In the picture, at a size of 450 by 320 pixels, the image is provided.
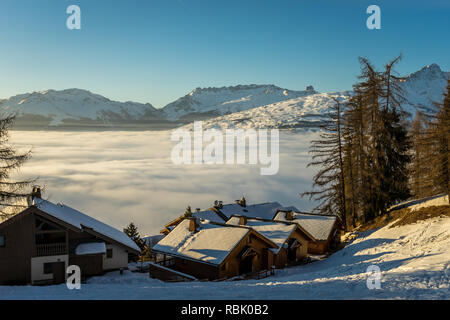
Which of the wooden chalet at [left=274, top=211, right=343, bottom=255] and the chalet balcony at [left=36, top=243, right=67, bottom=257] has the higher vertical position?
the chalet balcony at [left=36, top=243, right=67, bottom=257]

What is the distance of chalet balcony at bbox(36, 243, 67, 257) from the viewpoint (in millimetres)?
21688

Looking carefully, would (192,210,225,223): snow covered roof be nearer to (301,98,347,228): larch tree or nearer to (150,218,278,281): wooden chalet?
(301,98,347,228): larch tree

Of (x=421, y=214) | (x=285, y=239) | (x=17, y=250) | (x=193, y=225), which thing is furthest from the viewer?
(x=285, y=239)

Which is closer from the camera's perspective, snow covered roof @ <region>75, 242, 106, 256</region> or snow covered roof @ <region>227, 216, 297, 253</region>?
snow covered roof @ <region>75, 242, 106, 256</region>

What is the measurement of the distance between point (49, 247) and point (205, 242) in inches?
481

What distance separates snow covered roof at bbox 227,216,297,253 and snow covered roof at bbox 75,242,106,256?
15.0m

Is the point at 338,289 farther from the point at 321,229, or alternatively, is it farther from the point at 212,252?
the point at 321,229

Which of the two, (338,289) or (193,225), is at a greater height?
(338,289)

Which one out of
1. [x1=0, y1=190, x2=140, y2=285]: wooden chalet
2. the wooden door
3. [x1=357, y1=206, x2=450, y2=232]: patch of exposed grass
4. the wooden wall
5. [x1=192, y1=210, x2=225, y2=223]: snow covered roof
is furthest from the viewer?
[x1=192, y1=210, x2=225, y2=223]: snow covered roof

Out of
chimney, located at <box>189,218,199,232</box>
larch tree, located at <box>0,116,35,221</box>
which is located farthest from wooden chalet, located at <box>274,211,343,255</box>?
larch tree, located at <box>0,116,35,221</box>

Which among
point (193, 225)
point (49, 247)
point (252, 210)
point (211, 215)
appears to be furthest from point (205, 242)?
A: point (252, 210)

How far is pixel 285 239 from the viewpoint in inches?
1174

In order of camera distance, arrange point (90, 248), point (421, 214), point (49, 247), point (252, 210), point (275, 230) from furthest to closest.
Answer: point (252, 210) < point (275, 230) < point (421, 214) < point (90, 248) < point (49, 247)

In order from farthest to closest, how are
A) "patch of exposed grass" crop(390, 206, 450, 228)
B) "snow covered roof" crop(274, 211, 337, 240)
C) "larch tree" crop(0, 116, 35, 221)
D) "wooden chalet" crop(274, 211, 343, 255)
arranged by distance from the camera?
"snow covered roof" crop(274, 211, 337, 240), "wooden chalet" crop(274, 211, 343, 255), "patch of exposed grass" crop(390, 206, 450, 228), "larch tree" crop(0, 116, 35, 221)
